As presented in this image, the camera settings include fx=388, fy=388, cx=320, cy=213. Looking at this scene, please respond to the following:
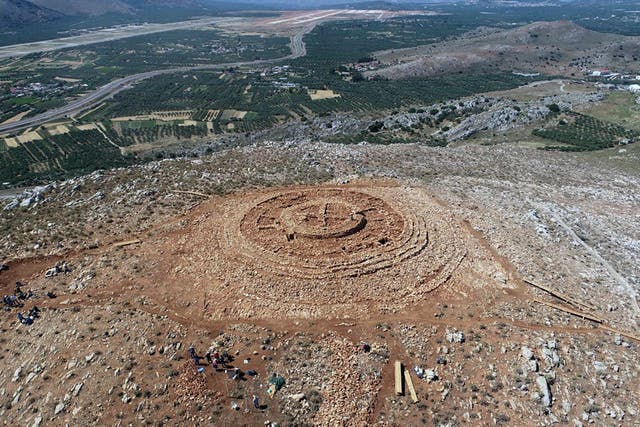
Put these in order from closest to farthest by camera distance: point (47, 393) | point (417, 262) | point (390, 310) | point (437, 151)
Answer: point (47, 393) → point (390, 310) → point (417, 262) → point (437, 151)

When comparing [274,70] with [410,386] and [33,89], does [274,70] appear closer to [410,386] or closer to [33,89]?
[33,89]

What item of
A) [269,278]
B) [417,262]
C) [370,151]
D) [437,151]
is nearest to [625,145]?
[437,151]

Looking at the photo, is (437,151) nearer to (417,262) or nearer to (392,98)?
(417,262)

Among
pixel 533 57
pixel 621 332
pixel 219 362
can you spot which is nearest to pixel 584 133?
pixel 621 332

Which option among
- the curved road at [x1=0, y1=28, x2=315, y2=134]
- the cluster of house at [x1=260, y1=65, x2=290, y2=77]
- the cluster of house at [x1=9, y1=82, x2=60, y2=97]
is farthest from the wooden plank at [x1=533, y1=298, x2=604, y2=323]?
the cluster of house at [x1=9, y1=82, x2=60, y2=97]

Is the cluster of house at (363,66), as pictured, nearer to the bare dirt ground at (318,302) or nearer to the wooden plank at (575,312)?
the bare dirt ground at (318,302)

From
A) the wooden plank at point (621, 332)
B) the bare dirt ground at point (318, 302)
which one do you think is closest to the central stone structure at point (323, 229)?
the bare dirt ground at point (318, 302)

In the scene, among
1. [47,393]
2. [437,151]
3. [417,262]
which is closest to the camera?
[47,393]
